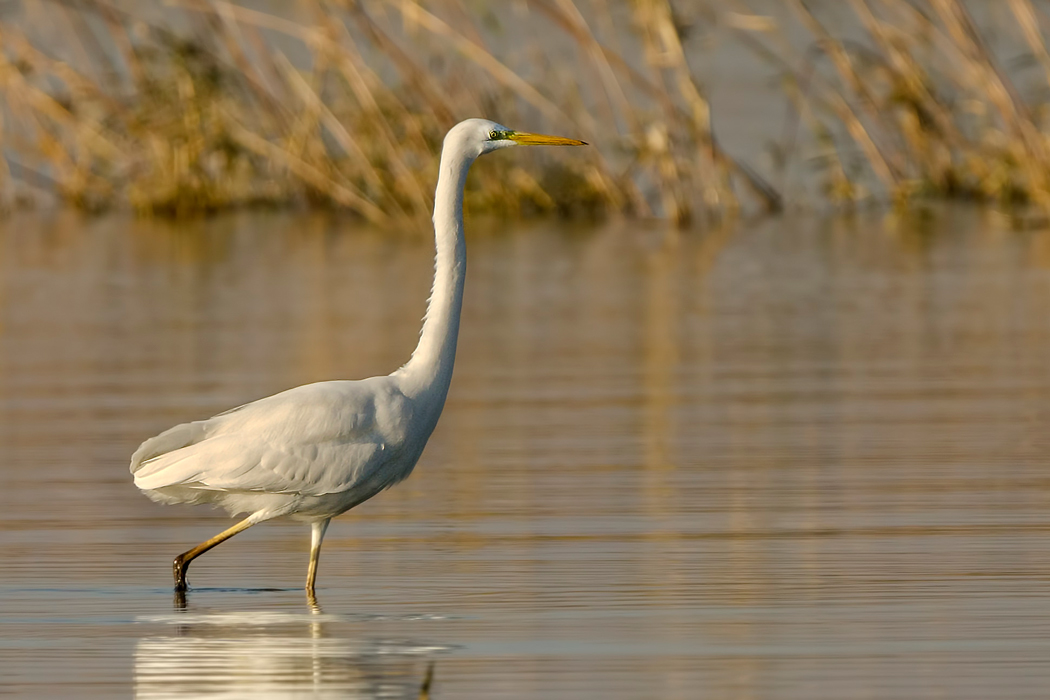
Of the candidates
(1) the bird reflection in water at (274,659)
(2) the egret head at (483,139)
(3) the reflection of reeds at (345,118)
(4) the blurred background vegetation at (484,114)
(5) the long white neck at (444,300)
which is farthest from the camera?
(3) the reflection of reeds at (345,118)

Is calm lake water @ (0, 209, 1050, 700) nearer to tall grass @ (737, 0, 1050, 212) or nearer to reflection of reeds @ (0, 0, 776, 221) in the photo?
tall grass @ (737, 0, 1050, 212)

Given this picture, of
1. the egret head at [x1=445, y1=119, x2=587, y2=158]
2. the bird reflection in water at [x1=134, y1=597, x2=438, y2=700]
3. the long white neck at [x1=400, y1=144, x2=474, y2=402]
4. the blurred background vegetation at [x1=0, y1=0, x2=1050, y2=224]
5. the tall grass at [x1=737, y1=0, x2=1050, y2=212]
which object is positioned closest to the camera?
the bird reflection in water at [x1=134, y1=597, x2=438, y2=700]

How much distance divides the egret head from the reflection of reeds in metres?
10.9

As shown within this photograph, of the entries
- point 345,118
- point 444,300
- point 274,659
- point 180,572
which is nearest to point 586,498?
point 444,300

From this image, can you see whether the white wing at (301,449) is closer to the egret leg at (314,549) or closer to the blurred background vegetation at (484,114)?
the egret leg at (314,549)

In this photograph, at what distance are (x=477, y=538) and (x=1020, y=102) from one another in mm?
11892

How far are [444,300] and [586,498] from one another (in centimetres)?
127

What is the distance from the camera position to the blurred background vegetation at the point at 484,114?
738 inches

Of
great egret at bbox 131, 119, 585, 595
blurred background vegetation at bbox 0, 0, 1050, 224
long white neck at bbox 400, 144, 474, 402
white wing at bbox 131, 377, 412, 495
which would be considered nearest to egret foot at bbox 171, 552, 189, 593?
great egret at bbox 131, 119, 585, 595

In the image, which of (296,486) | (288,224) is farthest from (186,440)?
(288,224)

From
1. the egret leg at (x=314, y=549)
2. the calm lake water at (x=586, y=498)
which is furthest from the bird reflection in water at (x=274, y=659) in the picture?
the egret leg at (x=314, y=549)

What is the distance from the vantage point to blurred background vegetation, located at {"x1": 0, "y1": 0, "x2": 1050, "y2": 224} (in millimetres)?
18750

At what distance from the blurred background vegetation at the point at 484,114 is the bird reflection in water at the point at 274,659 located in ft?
40.4

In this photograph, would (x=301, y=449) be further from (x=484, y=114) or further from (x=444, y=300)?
(x=484, y=114)
